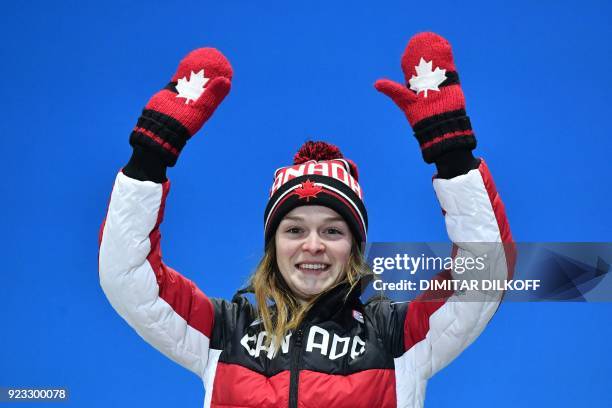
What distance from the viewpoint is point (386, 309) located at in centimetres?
134

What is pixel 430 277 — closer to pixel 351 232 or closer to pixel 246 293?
pixel 351 232

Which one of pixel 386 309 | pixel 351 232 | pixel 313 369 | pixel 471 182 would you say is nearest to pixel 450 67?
pixel 471 182

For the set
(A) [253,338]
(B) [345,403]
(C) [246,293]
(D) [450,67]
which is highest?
(D) [450,67]

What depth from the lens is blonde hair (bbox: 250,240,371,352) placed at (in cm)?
129

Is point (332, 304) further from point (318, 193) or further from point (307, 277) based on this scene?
point (318, 193)

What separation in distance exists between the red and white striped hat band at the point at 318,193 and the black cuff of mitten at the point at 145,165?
254 millimetres

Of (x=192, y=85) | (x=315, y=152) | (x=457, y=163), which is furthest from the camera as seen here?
(x=315, y=152)

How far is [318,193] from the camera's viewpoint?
1312 mm

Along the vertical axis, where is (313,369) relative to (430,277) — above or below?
below

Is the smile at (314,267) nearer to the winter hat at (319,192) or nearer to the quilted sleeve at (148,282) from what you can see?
the winter hat at (319,192)

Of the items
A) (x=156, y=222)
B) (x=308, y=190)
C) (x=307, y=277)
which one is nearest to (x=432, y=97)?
(x=308, y=190)

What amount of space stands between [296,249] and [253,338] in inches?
7.2

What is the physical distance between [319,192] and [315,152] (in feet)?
0.58

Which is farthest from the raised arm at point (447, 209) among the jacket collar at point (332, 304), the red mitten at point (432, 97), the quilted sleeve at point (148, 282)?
the quilted sleeve at point (148, 282)
